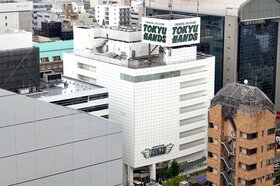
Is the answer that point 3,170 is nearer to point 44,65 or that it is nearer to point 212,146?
point 212,146

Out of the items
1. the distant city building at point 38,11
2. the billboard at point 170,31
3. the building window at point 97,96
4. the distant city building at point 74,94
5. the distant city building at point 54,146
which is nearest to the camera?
the distant city building at point 54,146

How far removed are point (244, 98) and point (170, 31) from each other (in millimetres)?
17445

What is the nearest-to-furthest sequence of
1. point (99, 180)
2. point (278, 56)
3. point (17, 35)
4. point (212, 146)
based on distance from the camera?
point (99, 180)
point (212, 146)
point (17, 35)
point (278, 56)

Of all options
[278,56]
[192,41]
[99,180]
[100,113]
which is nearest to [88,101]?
[100,113]

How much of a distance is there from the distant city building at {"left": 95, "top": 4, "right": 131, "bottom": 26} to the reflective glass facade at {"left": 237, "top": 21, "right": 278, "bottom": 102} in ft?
143

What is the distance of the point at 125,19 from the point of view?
389 feet

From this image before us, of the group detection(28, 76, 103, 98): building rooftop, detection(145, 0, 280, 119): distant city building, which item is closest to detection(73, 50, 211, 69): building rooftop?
detection(28, 76, 103, 98): building rooftop

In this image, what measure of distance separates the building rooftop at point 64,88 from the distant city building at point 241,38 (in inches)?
884

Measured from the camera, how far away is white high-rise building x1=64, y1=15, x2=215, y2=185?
56.1 metres

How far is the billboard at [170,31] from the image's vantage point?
5797cm

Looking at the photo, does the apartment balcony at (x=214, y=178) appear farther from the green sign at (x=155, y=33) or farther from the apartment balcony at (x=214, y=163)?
the green sign at (x=155, y=33)

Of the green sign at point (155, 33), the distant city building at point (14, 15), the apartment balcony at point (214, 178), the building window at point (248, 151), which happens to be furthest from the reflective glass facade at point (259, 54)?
the distant city building at point (14, 15)

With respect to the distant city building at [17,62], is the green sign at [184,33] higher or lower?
higher

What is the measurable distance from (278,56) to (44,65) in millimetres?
32073
